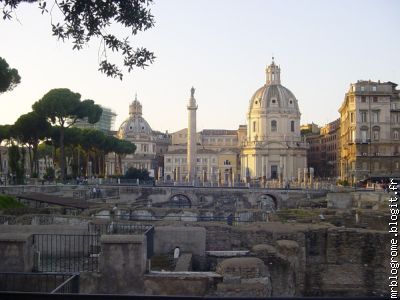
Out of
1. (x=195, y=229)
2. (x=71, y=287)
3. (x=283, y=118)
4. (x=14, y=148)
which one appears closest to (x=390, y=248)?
(x=195, y=229)

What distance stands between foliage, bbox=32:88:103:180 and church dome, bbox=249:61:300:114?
43.5m

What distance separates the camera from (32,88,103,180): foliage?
55.1m

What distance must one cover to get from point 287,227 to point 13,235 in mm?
9521

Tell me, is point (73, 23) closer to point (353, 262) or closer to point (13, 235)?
point (13, 235)

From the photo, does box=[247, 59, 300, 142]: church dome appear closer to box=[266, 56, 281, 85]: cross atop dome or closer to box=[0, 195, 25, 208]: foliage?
box=[266, 56, 281, 85]: cross atop dome

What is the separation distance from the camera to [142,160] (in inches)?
4550

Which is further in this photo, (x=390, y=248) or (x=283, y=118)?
(x=283, y=118)

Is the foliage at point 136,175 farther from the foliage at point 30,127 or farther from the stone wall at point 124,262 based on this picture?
the stone wall at point 124,262

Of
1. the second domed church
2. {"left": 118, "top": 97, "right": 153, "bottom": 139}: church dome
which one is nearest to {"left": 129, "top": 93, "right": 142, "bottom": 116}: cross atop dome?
{"left": 118, "top": 97, "right": 153, "bottom": 139}: church dome

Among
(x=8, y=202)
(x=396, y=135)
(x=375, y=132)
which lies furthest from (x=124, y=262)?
(x=396, y=135)

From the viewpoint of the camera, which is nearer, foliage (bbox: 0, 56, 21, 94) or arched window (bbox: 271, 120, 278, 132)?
foliage (bbox: 0, 56, 21, 94)

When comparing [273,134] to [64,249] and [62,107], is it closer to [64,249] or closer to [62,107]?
[62,107]

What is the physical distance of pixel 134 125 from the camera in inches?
4995

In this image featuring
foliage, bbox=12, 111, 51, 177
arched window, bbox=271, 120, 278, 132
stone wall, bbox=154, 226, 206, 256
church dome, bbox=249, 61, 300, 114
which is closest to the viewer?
stone wall, bbox=154, 226, 206, 256
